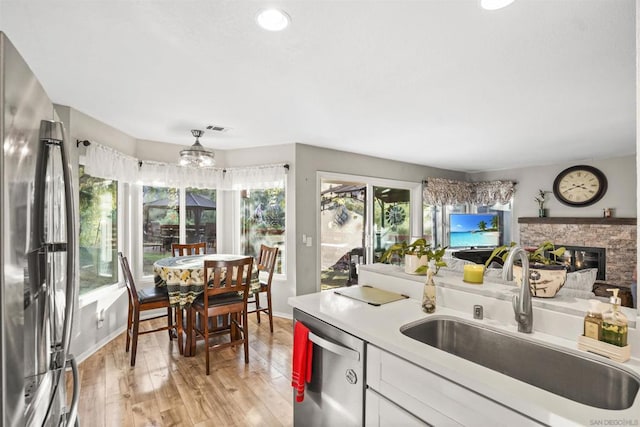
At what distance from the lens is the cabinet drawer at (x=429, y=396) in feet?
3.21

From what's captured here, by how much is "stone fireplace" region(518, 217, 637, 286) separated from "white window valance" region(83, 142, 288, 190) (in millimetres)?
5001

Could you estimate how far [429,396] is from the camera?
1.15 m

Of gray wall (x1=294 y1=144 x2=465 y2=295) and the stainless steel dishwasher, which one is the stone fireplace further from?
the stainless steel dishwasher

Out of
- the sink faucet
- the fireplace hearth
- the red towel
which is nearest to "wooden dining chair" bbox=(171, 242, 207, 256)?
the red towel

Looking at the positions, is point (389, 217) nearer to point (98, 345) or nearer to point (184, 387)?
point (184, 387)

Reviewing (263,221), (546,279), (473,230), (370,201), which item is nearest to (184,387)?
(263,221)

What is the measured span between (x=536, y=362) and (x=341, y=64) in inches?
74.7

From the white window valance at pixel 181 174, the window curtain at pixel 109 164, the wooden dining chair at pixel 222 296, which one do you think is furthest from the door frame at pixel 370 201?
the window curtain at pixel 109 164

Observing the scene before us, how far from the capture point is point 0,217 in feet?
2.14

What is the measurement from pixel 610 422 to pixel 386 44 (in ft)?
6.02

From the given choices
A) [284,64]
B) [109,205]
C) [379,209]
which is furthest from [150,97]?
[379,209]

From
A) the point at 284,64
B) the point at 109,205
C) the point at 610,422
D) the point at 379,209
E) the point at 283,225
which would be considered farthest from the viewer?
the point at 379,209

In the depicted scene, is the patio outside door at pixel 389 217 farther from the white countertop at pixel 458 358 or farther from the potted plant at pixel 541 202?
the white countertop at pixel 458 358

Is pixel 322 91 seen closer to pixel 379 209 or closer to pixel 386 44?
pixel 386 44
